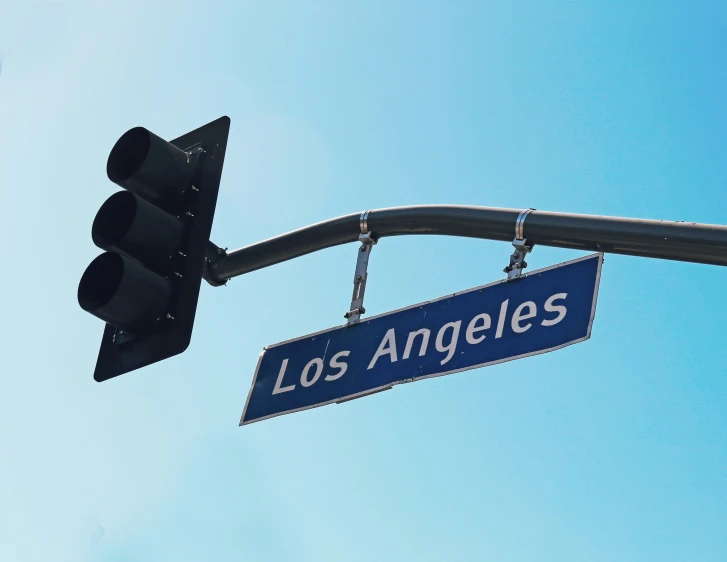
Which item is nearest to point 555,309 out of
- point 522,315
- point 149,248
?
point 522,315

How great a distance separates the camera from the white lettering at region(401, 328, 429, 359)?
202 inches

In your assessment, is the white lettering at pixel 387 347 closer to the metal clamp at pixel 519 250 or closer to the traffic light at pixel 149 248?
the metal clamp at pixel 519 250

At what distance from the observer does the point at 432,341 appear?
512cm

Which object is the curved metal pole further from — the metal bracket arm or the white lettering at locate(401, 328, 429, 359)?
the white lettering at locate(401, 328, 429, 359)

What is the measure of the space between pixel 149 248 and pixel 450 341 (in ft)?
4.75

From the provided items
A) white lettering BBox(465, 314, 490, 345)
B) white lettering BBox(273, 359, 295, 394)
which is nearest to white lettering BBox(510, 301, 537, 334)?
white lettering BBox(465, 314, 490, 345)

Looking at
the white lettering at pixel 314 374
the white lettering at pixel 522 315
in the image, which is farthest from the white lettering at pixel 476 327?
the white lettering at pixel 314 374

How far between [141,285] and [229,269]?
948 millimetres

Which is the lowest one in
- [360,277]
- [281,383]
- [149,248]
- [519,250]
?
[281,383]

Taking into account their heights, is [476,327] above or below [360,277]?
below

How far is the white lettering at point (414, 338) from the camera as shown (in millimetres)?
5132

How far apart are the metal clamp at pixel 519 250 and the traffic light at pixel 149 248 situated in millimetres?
1424

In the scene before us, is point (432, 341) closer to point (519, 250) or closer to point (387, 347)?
point (387, 347)

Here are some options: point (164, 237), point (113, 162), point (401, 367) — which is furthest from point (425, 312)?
point (113, 162)
